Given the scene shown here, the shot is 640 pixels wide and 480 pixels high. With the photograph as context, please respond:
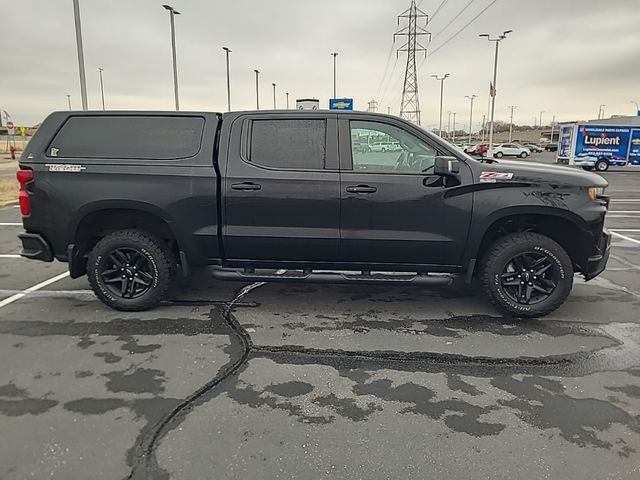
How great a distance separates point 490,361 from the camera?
380 cm

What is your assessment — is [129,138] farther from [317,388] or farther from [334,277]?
[317,388]

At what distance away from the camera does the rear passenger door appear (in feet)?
14.8

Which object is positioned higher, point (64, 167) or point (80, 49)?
point (80, 49)

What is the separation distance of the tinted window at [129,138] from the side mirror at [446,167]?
2.26 m

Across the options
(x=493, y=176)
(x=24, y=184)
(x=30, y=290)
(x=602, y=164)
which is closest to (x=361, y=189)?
(x=493, y=176)

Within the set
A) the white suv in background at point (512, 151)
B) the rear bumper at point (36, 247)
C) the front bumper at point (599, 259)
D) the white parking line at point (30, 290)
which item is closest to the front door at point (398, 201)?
the front bumper at point (599, 259)

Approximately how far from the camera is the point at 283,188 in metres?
4.51

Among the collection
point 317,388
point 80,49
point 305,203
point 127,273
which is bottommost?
point 317,388

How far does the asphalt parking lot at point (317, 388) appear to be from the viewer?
8.57 feet

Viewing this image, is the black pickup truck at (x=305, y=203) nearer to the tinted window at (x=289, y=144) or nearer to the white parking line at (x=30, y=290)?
the tinted window at (x=289, y=144)

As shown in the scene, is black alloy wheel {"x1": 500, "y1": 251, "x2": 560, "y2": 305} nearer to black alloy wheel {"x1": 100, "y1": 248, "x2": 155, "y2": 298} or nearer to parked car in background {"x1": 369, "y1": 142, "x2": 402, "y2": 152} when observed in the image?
parked car in background {"x1": 369, "y1": 142, "x2": 402, "y2": 152}

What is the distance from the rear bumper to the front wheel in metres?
4.30

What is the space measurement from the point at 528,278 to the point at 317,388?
2467mm

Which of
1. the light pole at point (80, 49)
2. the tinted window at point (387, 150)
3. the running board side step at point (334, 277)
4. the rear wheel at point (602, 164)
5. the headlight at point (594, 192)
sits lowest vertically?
the running board side step at point (334, 277)
